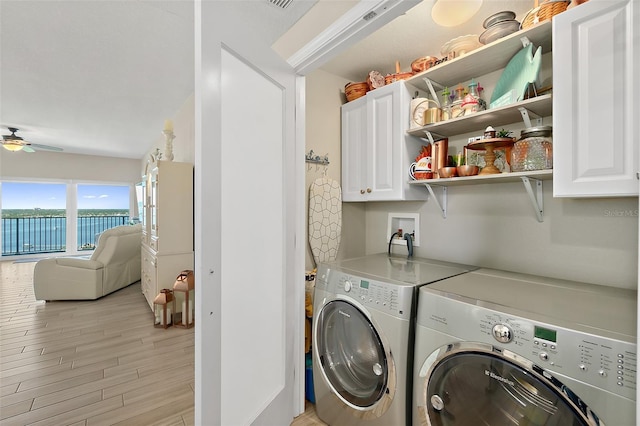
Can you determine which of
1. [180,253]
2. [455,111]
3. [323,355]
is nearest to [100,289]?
[180,253]

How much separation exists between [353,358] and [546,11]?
75.1 inches

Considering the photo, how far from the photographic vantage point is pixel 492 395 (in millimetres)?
1037

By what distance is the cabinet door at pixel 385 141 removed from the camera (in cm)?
193

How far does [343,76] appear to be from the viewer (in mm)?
2369

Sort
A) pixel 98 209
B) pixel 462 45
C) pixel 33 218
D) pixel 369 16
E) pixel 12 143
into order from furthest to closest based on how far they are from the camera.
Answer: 1. pixel 98 209
2. pixel 33 218
3. pixel 12 143
4. pixel 462 45
5. pixel 369 16

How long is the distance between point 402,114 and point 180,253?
9.37 ft

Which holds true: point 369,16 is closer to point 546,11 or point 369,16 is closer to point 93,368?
point 546,11

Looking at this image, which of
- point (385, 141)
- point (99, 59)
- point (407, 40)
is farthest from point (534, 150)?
point (99, 59)

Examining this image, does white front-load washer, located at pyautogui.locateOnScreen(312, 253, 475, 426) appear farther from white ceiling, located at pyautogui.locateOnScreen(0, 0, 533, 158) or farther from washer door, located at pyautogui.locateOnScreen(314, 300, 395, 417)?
white ceiling, located at pyautogui.locateOnScreen(0, 0, 533, 158)

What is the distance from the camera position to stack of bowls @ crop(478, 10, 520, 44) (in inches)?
58.0

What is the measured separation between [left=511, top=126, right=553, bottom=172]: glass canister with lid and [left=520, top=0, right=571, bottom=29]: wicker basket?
1.60ft

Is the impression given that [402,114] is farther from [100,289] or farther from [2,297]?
[2,297]

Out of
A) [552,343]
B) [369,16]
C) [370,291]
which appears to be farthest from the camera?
[370,291]

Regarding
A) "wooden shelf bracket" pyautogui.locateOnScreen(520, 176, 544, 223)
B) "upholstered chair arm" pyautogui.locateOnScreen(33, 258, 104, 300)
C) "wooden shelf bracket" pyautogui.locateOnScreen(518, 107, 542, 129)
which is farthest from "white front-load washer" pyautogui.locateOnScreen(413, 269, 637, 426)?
"upholstered chair arm" pyautogui.locateOnScreen(33, 258, 104, 300)
